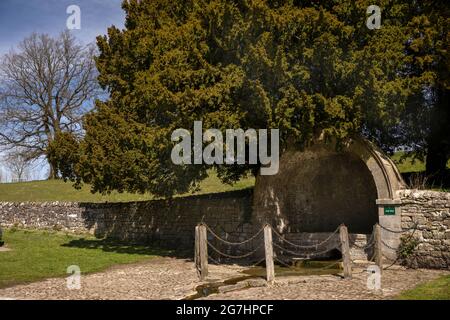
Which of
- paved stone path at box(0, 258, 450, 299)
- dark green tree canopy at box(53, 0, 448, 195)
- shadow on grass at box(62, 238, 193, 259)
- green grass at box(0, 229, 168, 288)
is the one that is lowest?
shadow on grass at box(62, 238, 193, 259)

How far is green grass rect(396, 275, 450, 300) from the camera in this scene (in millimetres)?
7629

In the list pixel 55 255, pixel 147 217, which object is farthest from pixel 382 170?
pixel 55 255

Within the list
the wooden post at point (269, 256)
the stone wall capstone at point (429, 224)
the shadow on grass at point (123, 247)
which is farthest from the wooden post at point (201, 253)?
the stone wall capstone at point (429, 224)

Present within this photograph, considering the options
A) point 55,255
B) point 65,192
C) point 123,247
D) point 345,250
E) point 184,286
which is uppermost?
point 65,192

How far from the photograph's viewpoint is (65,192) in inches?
1179

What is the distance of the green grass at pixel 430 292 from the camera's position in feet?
25.0

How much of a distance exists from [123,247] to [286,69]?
396 inches

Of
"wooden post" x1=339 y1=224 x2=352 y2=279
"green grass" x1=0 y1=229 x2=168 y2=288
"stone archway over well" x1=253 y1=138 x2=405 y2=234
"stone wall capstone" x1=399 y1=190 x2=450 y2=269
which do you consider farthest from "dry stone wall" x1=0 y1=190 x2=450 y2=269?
"wooden post" x1=339 y1=224 x2=352 y2=279

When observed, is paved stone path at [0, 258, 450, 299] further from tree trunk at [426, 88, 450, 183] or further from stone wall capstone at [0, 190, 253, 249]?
tree trunk at [426, 88, 450, 183]

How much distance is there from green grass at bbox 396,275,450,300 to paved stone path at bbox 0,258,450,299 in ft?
0.83

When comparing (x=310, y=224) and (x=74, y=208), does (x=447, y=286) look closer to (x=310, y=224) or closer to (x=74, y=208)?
(x=310, y=224)

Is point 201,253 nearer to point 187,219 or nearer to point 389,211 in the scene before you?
point 389,211

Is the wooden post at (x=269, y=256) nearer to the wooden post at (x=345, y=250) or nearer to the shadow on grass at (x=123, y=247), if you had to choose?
the wooden post at (x=345, y=250)
